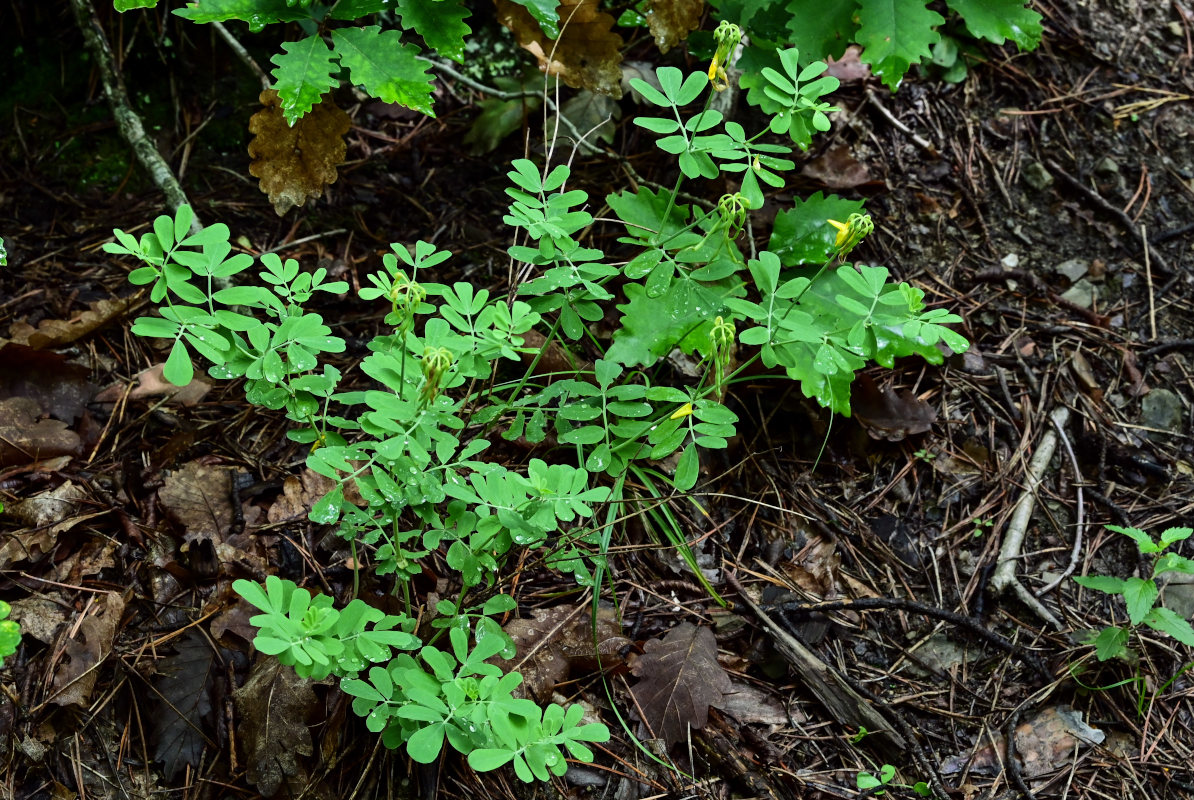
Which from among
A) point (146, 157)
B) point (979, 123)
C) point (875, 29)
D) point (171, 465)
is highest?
point (875, 29)

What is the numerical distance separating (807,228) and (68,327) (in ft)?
7.94

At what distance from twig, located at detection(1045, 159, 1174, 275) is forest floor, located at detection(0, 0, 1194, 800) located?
1cm

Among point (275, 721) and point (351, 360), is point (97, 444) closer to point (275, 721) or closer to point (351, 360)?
point (351, 360)

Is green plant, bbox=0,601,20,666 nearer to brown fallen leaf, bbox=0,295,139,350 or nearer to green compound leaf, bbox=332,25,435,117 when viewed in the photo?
brown fallen leaf, bbox=0,295,139,350

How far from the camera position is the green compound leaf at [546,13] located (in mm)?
2713

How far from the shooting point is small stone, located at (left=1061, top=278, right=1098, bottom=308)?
3.34 meters

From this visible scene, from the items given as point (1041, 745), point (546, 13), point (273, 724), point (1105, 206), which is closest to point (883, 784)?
point (1041, 745)

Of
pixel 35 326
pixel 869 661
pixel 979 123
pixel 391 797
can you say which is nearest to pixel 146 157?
pixel 35 326

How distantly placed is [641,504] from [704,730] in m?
0.63

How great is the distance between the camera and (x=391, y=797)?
6.72 feet

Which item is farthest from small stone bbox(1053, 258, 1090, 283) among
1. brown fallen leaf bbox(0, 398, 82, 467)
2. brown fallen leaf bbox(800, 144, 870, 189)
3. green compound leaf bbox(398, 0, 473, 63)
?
brown fallen leaf bbox(0, 398, 82, 467)

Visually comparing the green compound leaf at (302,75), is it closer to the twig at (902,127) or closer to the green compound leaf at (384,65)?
the green compound leaf at (384,65)

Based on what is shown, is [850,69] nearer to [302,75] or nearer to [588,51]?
[588,51]

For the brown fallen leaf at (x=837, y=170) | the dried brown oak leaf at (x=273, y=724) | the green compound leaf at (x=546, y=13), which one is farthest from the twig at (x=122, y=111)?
the brown fallen leaf at (x=837, y=170)
